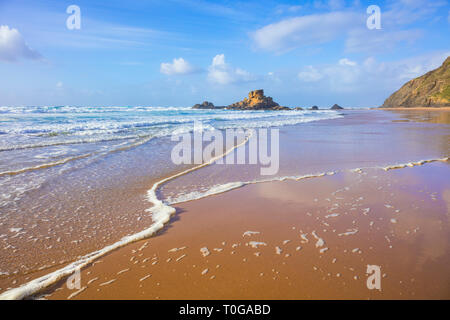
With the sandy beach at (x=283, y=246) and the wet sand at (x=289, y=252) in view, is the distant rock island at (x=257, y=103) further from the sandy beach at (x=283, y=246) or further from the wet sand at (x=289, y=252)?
the wet sand at (x=289, y=252)

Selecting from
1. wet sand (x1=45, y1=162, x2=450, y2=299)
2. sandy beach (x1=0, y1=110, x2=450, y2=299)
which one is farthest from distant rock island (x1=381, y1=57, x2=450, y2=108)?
wet sand (x1=45, y1=162, x2=450, y2=299)

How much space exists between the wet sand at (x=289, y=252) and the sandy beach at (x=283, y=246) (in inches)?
0.4

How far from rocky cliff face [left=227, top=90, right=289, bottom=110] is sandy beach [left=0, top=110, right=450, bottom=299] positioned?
96617mm

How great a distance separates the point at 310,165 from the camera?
6.43 m

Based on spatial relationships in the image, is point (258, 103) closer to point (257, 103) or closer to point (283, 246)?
point (257, 103)

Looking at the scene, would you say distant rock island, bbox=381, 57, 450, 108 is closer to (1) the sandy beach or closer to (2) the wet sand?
(1) the sandy beach

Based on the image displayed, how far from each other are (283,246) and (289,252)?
0.40 feet

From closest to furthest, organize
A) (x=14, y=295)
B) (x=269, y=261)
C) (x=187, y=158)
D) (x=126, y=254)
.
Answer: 1. (x=14, y=295)
2. (x=269, y=261)
3. (x=126, y=254)
4. (x=187, y=158)

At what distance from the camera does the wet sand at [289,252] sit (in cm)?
204

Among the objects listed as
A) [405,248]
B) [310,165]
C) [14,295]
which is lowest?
[14,295]

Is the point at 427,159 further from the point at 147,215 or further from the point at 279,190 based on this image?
the point at 147,215

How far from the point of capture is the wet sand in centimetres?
204

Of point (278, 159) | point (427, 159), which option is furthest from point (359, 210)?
point (427, 159)
